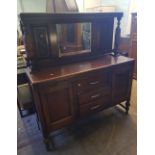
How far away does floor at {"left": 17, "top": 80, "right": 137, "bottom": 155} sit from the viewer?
1.54 metres

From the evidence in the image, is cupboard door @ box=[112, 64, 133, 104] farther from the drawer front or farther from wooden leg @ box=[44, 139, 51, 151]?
wooden leg @ box=[44, 139, 51, 151]

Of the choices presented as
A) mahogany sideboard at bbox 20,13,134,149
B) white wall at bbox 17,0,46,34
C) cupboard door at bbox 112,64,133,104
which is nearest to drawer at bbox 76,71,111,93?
mahogany sideboard at bbox 20,13,134,149

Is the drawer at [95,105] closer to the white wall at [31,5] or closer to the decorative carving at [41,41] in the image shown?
the decorative carving at [41,41]

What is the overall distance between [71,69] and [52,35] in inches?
15.7

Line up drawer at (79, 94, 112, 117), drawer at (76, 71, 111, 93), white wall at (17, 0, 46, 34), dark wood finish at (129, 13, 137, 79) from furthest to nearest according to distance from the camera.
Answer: white wall at (17, 0, 46, 34) → dark wood finish at (129, 13, 137, 79) → drawer at (79, 94, 112, 117) → drawer at (76, 71, 111, 93)

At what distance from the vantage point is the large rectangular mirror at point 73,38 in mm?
1541

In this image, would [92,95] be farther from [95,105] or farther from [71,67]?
[71,67]

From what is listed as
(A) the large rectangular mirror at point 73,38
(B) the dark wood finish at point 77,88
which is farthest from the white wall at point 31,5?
(B) the dark wood finish at point 77,88

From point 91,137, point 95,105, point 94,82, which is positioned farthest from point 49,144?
point 94,82

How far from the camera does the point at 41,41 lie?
1.44 m

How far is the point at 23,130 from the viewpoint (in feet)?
6.07

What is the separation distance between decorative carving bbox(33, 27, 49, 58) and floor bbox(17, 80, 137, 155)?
3.28 feet
